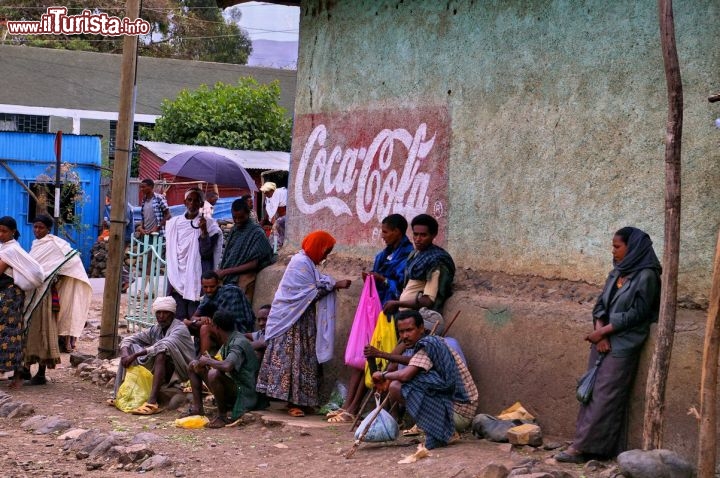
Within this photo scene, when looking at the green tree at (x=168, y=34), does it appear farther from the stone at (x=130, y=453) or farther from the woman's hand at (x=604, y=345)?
the woman's hand at (x=604, y=345)

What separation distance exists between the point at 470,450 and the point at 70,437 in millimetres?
2775

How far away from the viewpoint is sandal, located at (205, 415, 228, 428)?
7559 millimetres

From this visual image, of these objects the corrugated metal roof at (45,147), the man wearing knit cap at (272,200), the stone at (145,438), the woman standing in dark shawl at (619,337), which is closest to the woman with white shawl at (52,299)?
the stone at (145,438)

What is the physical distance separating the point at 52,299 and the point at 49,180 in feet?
37.1

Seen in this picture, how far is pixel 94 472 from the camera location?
6.38 m

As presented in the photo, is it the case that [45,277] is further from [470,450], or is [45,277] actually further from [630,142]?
[630,142]

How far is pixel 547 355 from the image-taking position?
650 centimetres

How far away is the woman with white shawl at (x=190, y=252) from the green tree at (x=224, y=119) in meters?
12.6

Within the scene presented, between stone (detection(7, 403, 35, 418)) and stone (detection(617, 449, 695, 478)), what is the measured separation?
4775 mm

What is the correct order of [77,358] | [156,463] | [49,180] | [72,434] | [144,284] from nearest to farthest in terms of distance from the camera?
[156,463] → [72,434] → [77,358] → [144,284] → [49,180]

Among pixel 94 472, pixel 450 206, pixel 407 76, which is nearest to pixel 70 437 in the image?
pixel 94 472

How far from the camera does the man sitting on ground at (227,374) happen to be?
752 cm

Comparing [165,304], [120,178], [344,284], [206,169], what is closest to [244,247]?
[165,304]

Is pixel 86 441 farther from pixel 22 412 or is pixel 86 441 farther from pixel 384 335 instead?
pixel 384 335
